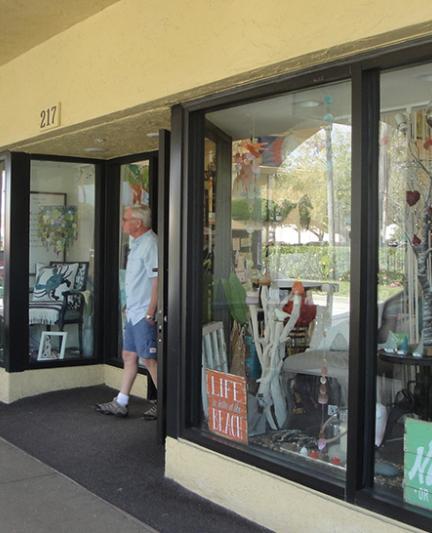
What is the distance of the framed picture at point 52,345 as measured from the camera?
22.1 ft

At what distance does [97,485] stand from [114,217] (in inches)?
129

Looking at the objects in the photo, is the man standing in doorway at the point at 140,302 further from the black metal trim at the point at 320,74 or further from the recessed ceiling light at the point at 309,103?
the recessed ceiling light at the point at 309,103

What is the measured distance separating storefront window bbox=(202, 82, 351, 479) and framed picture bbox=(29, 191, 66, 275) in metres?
2.80

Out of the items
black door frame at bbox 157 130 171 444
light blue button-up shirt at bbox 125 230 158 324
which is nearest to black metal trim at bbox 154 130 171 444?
black door frame at bbox 157 130 171 444

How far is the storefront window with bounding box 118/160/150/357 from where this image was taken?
656 centimetres

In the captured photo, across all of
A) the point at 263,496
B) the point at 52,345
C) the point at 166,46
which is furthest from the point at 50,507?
the point at 52,345

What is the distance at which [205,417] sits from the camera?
430 centimetres

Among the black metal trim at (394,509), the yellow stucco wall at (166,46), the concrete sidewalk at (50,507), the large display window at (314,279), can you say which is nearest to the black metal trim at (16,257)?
the yellow stucco wall at (166,46)

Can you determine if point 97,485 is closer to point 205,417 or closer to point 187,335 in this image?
point 205,417

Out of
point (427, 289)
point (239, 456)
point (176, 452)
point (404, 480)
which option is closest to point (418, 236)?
point (427, 289)

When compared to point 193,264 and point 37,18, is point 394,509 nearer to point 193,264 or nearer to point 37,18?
point 193,264

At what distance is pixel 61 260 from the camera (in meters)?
6.95

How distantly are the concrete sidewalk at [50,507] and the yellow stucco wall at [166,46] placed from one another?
2.53 metres

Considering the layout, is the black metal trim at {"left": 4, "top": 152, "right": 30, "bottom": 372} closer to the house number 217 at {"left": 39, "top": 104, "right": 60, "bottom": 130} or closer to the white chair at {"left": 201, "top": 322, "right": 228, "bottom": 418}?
the house number 217 at {"left": 39, "top": 104, "right": 60, "bottom": 130}
